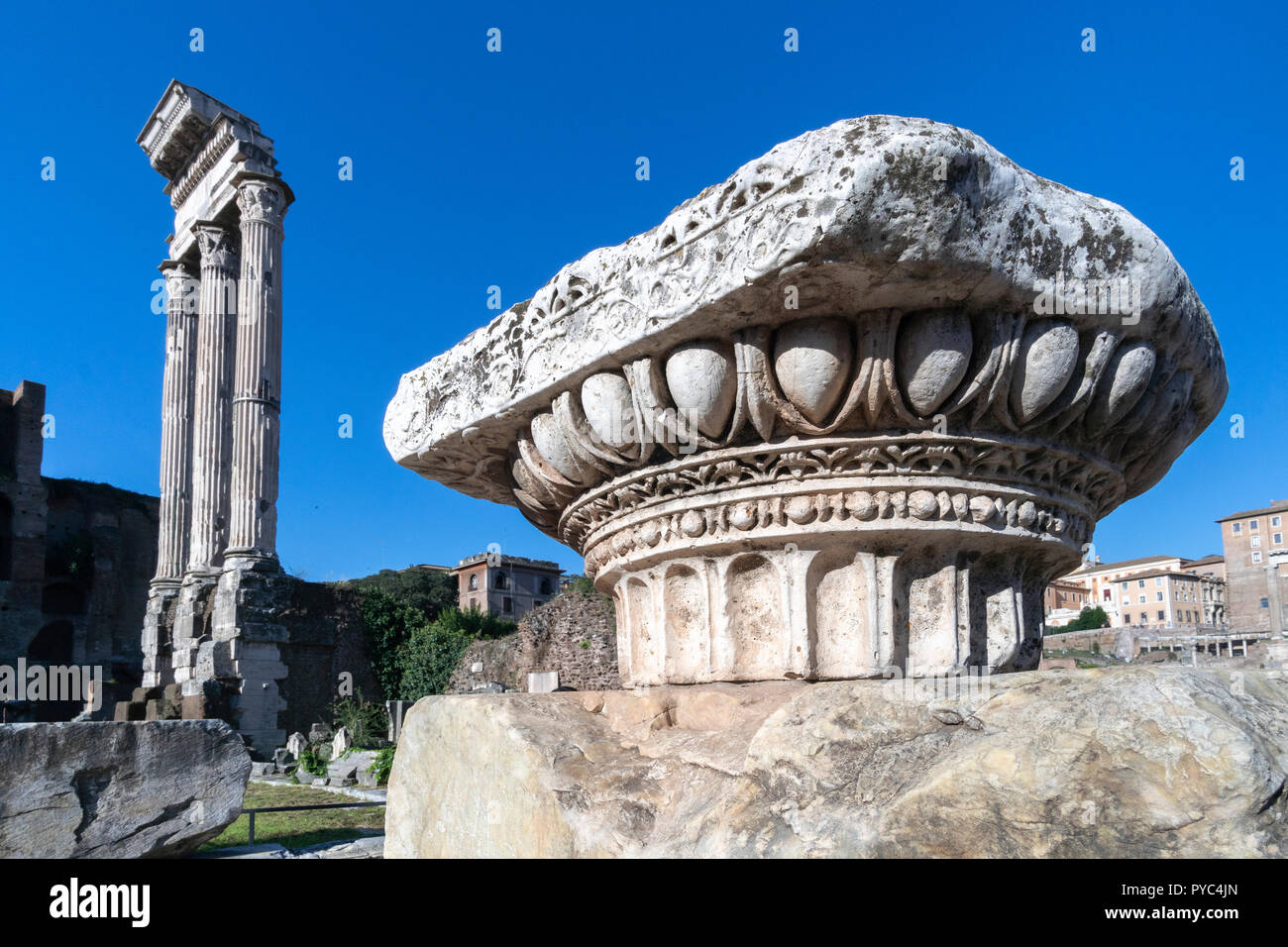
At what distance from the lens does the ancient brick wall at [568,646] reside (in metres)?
18.6

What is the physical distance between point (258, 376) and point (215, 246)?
3751mm

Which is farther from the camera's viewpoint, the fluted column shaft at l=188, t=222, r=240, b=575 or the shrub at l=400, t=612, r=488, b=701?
the shrub at l=400, t=612, r=488, b=701

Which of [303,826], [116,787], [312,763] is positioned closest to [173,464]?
[312,763]

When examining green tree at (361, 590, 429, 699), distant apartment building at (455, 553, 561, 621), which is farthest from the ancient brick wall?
distant apartment building at (455, 553, 561, 621)

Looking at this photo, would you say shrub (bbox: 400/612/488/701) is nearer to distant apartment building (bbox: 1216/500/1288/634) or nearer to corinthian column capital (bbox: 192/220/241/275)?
corinthian column capital (bbox: 192/220/241/275)

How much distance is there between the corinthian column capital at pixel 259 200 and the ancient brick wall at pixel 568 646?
30.8 ft

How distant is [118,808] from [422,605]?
61.1 feet

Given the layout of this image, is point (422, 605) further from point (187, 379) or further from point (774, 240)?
point (774, 240)

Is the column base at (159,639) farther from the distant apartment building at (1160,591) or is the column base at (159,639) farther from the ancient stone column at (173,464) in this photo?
the distant apartment building at (1160,591)

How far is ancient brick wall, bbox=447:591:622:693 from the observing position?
18641 mm

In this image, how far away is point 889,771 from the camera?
4.79ft

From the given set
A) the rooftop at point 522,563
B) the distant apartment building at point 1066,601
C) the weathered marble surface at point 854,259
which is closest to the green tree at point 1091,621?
the distant apartment building at point 1066,601

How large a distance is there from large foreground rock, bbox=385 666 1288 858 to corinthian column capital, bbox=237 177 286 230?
17673 mm

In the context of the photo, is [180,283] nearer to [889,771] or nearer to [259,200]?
[259,200]
